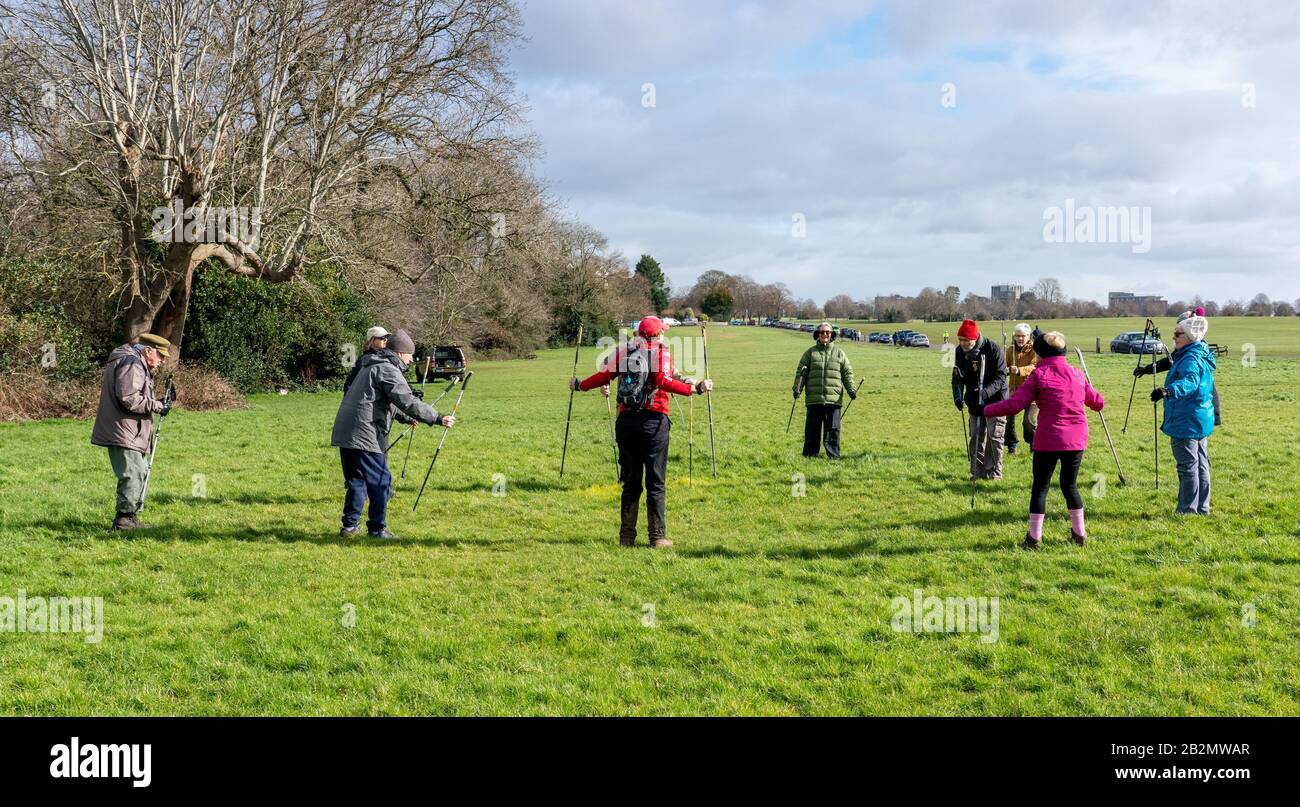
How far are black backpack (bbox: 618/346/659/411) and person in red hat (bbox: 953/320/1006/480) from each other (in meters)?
5.45

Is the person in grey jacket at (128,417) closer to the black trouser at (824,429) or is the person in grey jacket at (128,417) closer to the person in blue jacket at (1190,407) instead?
the black trouser at (824,429)

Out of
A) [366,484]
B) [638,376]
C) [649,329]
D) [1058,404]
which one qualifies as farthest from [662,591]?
[1058,404]

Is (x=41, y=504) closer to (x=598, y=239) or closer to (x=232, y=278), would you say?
(x=232, y=278)

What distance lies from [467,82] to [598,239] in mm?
66926

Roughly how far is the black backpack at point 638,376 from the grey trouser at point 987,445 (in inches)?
221

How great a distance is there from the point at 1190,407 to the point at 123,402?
11967 mm

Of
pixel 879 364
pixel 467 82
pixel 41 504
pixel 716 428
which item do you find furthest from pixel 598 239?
pixel 41 504

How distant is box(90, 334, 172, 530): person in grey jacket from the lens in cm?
1017

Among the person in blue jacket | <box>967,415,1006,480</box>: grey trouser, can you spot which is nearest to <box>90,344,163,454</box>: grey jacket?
<box>967,415,1006,480</box>: grey trouser

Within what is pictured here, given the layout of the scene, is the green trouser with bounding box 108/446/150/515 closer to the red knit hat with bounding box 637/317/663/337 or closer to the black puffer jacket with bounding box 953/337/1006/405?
the red knit hat with bounding box 637/317/663/337

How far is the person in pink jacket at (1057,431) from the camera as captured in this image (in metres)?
9.15

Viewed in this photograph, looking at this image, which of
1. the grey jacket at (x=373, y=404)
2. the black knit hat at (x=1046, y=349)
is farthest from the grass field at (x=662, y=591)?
the black knit hat at (x=1046, y=349)

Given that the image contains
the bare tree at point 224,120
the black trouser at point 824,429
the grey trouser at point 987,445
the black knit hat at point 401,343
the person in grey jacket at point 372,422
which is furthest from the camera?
the bare tree at point 224,120
